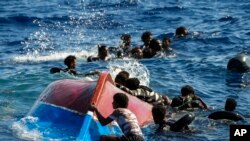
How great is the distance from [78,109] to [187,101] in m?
3.26

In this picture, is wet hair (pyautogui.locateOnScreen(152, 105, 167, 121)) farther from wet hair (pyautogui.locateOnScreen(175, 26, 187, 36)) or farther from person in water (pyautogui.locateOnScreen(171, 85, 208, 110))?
wet hair (pyautogui.locateOnScreen(175, 26, 187, 36))

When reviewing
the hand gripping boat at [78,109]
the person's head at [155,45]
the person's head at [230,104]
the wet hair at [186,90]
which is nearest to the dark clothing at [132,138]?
the hand gripping boat at [78,109]

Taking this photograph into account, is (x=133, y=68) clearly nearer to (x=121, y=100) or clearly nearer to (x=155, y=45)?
(x=155, y=45)

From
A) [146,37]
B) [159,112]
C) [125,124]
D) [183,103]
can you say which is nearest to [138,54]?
[146,37]

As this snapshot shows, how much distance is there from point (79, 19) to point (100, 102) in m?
18.6

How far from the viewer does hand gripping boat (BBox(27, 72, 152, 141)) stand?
40.9 feet

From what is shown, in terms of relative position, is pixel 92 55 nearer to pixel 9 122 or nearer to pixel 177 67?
pixel 177 67

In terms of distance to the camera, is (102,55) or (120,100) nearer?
(120,100)

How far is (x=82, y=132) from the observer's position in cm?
1228

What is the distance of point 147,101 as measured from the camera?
15.1m

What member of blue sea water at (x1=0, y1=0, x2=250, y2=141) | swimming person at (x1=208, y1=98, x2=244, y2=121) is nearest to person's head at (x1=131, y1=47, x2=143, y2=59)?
blue sea water at (x1=0, y1=0, x2=250, y2=141)

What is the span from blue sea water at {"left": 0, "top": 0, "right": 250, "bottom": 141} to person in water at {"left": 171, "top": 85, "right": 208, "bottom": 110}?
0.88ft

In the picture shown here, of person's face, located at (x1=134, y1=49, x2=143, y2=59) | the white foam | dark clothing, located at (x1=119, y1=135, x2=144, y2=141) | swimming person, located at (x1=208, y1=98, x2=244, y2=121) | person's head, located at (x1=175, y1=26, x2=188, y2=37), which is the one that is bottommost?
the white foam

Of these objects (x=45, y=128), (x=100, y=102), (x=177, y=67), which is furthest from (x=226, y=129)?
(x=177, y=67)
